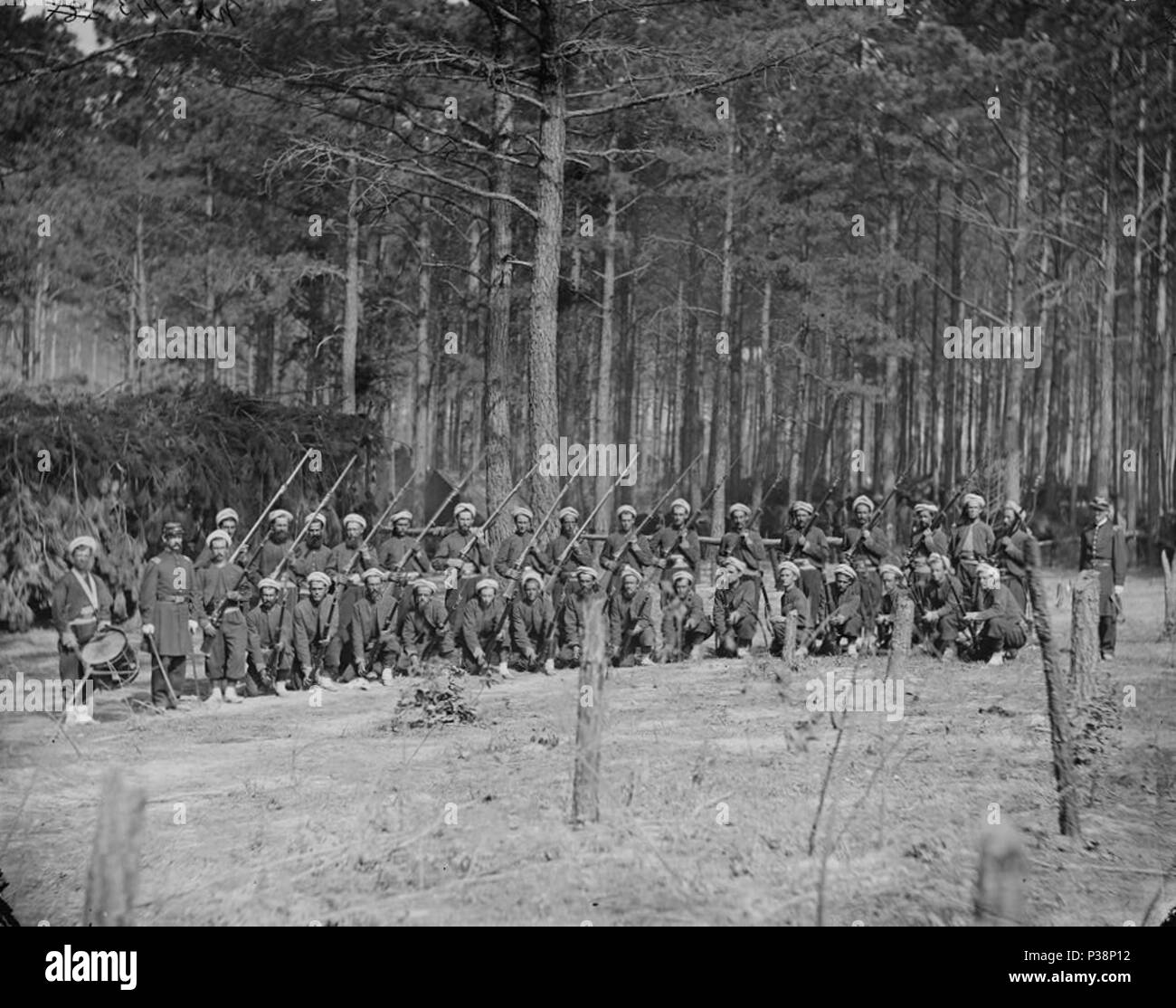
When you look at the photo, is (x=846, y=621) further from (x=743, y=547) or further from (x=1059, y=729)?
(x=1059, y=729)

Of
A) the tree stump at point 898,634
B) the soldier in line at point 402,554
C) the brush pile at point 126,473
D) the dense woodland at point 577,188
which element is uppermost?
the dense woodland at point 577,188

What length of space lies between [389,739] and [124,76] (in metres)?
8.80

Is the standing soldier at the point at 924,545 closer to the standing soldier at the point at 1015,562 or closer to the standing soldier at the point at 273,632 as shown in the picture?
the standing soldier at the point at 1015,562

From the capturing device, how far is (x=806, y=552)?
1405cm

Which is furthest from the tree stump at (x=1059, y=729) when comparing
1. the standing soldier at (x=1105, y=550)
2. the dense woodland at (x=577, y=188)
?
the dense woodland at (x=577, y=188)

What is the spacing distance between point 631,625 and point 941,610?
311 cm

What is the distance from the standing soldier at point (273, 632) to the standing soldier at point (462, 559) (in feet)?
5.66

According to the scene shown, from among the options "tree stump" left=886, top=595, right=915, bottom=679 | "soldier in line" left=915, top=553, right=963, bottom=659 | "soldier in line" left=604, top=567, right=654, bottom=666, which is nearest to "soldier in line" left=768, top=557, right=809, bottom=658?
"soldier in line" left=915, top=553, right=963, bottom=659

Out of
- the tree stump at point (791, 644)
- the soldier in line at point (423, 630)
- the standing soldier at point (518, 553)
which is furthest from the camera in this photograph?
the standing soldier at point (518, 553)

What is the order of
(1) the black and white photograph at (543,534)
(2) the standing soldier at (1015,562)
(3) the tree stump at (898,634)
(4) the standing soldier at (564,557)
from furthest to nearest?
(4) the standing soldier at (564,557) → (2) the standing soldier at (1015,562) → (3) the tree stump at (898,634) → (1) the black and white photograph at (543,534)

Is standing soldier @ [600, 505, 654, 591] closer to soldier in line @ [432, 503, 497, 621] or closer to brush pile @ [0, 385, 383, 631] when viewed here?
soldier in line @ [432, 503, 497, 621]

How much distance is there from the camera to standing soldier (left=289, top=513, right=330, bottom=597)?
1277cm

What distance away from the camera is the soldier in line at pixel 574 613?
12.7 metres

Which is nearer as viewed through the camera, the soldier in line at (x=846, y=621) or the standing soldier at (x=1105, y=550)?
the standing soldier at (x=1105, y=550)
